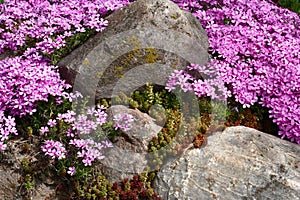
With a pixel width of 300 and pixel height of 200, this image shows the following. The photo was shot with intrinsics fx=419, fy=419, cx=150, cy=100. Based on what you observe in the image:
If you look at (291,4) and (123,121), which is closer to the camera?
(123,121)

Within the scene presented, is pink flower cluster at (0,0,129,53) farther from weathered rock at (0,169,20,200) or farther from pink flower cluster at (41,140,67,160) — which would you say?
weathered rock at (0,169,20,200)

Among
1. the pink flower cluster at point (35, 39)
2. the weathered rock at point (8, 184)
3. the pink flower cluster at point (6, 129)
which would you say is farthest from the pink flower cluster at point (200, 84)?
the weathered rock at point (8, 184)

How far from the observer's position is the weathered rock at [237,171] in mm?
5051

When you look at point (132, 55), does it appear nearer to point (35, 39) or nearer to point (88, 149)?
point (88, 149)

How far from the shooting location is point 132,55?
20.2 feet

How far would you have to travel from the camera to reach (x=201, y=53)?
21.3 feet

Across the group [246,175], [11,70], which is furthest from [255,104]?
[11,70]

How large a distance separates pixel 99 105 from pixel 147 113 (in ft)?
2.35

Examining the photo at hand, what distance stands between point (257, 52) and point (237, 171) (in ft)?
7.86

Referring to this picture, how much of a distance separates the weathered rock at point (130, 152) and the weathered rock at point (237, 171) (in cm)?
37

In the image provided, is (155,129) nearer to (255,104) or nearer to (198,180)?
(198,180)

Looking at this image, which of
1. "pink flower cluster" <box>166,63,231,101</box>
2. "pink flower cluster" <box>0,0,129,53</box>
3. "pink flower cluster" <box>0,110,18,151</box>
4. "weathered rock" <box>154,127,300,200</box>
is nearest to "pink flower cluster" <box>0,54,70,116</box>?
"pink flower cluster" <box>0,110,18,151</box>

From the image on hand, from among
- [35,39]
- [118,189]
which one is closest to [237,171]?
[118,189]

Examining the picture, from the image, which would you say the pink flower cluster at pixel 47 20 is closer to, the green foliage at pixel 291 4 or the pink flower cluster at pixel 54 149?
the pink flower cluster at pixel 54 149
